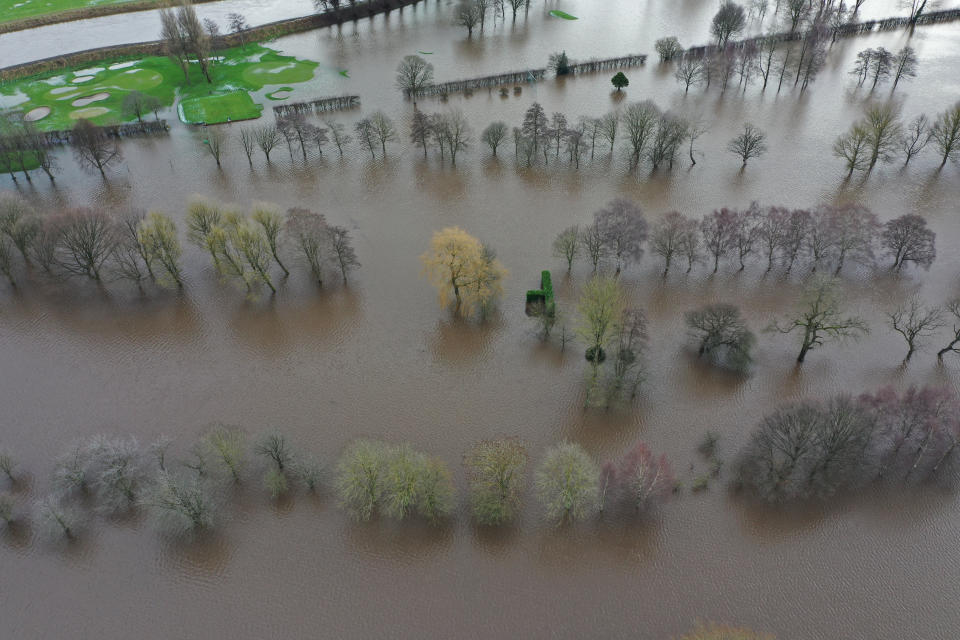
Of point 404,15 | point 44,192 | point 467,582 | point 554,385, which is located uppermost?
point 404,15

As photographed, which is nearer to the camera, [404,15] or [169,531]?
[169,531]

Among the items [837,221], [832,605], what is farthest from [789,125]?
[832,605]

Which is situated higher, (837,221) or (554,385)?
(837,221)

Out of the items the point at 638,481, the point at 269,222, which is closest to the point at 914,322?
the point at 638,481

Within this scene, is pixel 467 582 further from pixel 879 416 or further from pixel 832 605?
pixel 879 416

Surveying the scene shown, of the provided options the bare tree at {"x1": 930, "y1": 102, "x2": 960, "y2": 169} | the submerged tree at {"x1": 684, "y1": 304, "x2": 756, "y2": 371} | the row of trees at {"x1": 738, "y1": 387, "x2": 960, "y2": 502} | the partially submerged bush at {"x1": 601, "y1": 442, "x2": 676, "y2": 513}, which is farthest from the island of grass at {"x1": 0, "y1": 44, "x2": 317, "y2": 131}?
the bare tree at {"x1": 930, "y1": 102, "x2": 960, "y2": 169}

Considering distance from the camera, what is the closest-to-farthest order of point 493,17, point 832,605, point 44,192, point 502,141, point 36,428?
point 832,605 → point 36,428 → point 44,192 → point 502,141 → point 493,17

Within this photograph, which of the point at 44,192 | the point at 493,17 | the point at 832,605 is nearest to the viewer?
the point at 832,605
